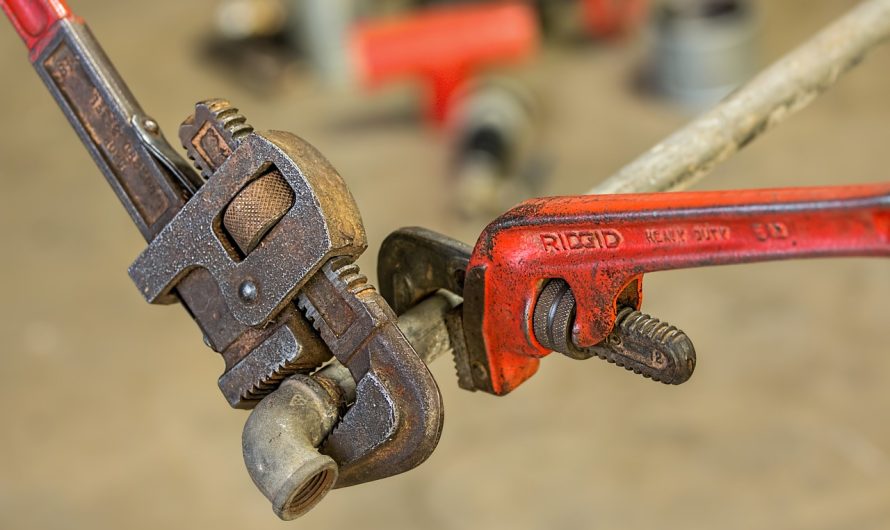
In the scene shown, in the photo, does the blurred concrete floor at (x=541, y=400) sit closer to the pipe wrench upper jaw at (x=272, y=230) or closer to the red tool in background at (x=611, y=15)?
the red tool in background at (x=611, y=15)

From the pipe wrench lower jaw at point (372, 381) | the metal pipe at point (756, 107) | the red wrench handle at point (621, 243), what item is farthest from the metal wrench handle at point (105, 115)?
the metal pipe at point (756, 107)

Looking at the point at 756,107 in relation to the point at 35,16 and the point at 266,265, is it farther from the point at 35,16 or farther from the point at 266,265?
the point at 35,16

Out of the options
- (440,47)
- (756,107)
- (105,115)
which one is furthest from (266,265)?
(440,47)

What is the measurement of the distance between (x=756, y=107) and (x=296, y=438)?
2.70 feet

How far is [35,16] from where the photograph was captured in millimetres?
1342

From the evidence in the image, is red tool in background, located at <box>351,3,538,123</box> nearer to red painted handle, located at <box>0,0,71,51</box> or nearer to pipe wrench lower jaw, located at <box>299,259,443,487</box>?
red painted handle, located at <box>0,0,71,51</box>

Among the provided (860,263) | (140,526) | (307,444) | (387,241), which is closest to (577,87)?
(860,263)

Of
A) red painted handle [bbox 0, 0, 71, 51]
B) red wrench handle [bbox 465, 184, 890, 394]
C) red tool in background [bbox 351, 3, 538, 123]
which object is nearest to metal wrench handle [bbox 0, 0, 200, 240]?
red painted handle [bbox 0, 0, 71, 51]

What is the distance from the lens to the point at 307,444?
110 cm

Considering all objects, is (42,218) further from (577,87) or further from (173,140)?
(577,87)

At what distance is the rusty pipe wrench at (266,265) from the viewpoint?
1.13 meters

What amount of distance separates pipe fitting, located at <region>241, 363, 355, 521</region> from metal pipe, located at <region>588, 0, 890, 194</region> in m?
0.41

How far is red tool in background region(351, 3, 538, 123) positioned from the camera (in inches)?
170

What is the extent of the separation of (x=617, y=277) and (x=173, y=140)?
370 centimetres
